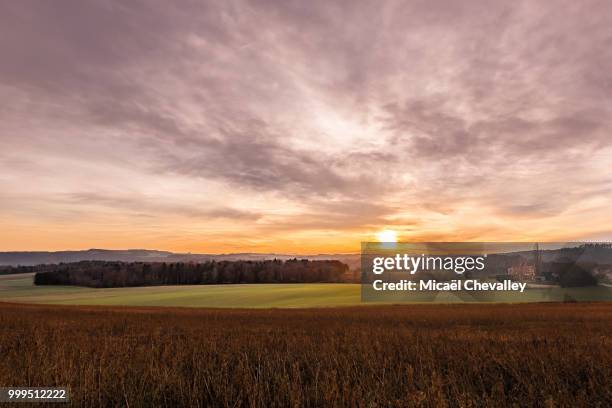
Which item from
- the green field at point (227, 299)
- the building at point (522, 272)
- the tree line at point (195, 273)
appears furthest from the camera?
the tree line at point (195, 273)

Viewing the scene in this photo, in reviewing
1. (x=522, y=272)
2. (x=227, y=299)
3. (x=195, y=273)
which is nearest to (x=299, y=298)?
(x=227, y=299)

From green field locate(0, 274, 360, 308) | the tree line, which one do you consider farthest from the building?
the tree line

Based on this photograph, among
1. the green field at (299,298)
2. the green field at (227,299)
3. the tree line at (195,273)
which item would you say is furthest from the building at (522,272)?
the tree line at (195,273)

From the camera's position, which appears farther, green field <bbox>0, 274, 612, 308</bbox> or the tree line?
the tree line

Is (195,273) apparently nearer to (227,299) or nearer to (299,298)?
(227,299)

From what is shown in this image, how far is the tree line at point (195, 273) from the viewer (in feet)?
321

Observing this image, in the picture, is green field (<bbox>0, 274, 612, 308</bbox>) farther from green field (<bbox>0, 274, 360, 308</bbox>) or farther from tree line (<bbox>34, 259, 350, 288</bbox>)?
tree line (<bbox>34, 259, 350, 288</bbox>)

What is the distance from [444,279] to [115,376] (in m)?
67.3

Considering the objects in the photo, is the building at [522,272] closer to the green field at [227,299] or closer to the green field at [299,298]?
the green field at [299,298]

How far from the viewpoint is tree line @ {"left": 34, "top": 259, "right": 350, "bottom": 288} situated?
9781cm

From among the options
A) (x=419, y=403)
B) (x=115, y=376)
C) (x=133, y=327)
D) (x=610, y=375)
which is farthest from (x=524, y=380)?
(x=133, y=327)

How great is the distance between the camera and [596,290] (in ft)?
224

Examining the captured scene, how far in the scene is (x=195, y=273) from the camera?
4077 inches

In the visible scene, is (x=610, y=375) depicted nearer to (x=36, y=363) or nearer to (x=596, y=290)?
(x=36, y=363)
